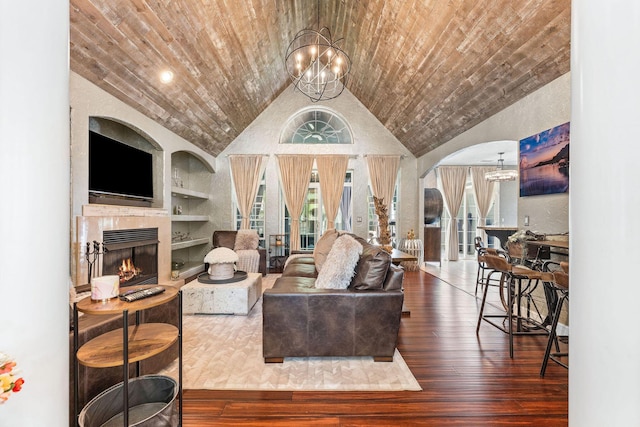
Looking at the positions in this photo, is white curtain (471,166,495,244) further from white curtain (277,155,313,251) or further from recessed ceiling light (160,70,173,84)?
recessed ceiling light (160,70,173,84)

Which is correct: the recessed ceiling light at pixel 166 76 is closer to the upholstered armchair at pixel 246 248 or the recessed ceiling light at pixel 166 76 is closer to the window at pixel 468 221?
the upholstered armchair at pixel 246 248

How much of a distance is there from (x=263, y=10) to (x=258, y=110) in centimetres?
290

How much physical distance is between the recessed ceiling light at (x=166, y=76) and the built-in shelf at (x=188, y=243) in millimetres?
2808

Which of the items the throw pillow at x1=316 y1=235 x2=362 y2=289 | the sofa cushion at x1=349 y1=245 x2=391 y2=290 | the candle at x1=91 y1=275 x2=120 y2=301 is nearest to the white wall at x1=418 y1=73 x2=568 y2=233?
the sofa cushion at x1=349 y1=245 x2=391 y2=290

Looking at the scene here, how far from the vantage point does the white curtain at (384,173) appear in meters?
7.17

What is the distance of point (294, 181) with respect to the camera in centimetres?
708

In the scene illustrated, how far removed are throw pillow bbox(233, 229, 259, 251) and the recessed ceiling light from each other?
3.12 meters

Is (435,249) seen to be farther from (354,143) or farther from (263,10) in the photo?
(263,10)

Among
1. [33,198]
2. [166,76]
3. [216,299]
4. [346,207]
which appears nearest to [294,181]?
[346,207]

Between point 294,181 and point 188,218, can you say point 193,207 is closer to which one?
point 188,218

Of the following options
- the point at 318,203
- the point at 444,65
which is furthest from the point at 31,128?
the point at 318,203

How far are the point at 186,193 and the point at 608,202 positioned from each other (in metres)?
6.17

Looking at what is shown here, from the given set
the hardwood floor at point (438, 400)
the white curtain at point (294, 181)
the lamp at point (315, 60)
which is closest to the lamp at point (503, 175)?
the lamp at point (315, 60)

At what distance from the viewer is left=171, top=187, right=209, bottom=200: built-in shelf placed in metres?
5.61
